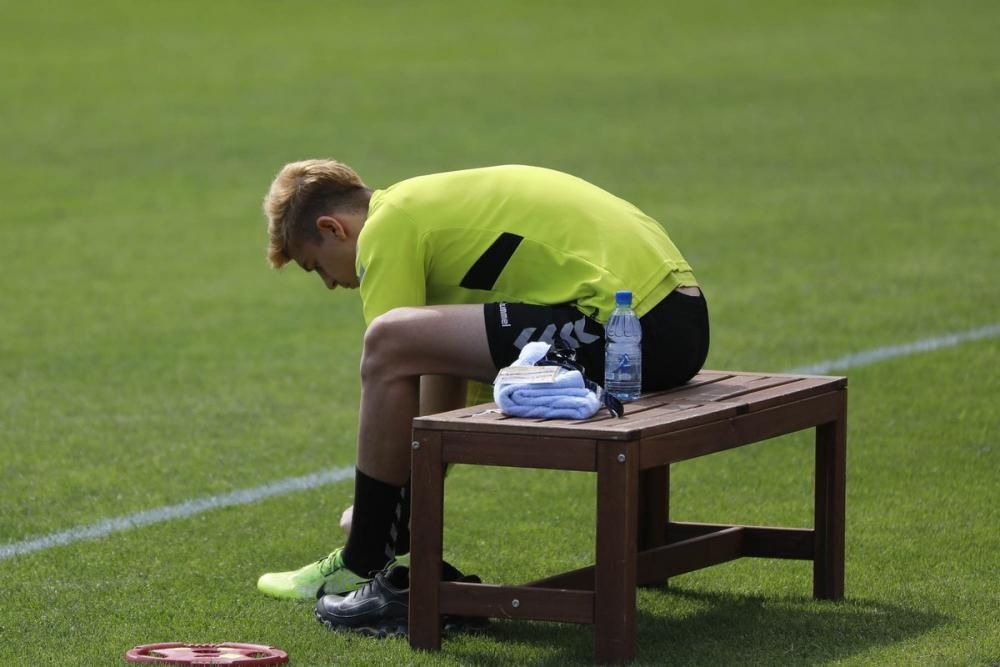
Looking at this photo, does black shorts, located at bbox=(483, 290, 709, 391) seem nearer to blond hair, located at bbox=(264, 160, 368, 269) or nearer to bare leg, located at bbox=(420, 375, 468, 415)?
bare leg, located at bbox=(420, 375, 468, 415)

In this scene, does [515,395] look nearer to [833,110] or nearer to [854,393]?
[854,393]

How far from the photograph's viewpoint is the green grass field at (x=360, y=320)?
5.48 m

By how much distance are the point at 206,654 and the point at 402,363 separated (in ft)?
3.27

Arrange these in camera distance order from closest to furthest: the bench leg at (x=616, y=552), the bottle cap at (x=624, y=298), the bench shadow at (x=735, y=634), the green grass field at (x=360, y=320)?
1. the bench leg at (x=616, y=552)
2. the bench shadow at (x=735, y=634)
3. the bottle cap at (x=624, y=298)
4. the green grass field at (x=360, y=320)

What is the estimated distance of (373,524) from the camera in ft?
17.5

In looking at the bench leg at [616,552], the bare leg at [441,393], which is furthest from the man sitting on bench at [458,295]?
the bench leg at [616,552]

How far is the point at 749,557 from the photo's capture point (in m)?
5.97

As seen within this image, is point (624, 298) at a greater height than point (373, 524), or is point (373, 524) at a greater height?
point (624, 298)

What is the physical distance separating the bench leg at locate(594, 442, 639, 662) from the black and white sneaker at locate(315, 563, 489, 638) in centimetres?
56

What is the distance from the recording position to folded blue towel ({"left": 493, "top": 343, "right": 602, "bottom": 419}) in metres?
4.79

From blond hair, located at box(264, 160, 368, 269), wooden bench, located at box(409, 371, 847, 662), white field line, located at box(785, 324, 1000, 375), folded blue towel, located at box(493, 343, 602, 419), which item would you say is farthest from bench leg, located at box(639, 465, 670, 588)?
white field line, located at box(785, 324, 1000, 375)

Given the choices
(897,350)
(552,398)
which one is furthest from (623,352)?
(897,350)

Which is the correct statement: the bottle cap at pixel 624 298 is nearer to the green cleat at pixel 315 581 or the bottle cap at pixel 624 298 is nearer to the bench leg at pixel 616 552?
the bench leg at pixel 616 552

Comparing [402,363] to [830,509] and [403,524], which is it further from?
[830,509]
